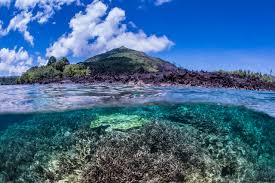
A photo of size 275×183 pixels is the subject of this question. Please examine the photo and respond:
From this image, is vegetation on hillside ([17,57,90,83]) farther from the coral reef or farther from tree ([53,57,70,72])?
the coral reef

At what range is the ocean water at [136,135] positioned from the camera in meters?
11.7

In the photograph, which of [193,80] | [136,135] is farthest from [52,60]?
[136,135]

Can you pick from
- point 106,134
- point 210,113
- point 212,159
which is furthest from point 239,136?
point 106,134

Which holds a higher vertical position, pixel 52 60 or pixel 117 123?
pixel 52 60

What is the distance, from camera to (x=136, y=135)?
507 inches

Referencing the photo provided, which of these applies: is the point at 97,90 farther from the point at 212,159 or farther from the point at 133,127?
the point at 212,159

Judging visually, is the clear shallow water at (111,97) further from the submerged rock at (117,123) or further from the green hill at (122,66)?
the green hill at (122,66)

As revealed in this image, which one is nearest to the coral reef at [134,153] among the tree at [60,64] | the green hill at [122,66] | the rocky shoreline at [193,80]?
the rocky shoreline at [193,80]

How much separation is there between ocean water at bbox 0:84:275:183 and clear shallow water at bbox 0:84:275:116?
0.14ft

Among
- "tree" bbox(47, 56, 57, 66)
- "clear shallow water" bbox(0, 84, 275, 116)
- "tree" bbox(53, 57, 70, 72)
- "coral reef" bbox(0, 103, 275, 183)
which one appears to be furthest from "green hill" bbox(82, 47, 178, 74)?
"coral reef" bbox(0, 103, 275, 183)

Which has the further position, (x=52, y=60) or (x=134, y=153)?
(x=52, y=60)

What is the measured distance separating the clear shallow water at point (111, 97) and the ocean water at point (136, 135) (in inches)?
Result: 1.7

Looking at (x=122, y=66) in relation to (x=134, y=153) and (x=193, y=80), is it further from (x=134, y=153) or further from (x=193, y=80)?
(x=134, y=153)

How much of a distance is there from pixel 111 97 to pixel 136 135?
12.8ft
